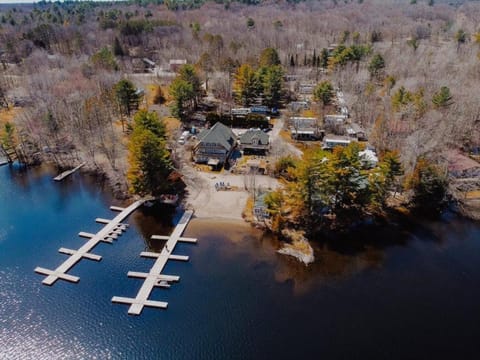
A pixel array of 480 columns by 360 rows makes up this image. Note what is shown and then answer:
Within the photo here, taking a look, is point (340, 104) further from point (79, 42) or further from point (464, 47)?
point (79, 42)

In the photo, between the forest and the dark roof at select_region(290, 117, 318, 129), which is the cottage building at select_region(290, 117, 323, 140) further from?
the forest

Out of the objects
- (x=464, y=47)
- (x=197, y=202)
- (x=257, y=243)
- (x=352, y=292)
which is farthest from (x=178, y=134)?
(x=464, y=47)

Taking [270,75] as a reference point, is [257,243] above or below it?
below

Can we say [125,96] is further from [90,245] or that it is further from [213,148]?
[90,245]

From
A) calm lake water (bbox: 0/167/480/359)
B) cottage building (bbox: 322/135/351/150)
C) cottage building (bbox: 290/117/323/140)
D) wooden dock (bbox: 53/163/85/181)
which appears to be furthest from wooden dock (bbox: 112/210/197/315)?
cottage building (bbox: 290/117/323/140)

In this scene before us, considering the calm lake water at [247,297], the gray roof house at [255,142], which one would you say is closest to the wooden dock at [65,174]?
the calm lake water at [247,297]

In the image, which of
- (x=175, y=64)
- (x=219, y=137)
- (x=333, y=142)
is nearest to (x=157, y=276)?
(x=219, y=137)

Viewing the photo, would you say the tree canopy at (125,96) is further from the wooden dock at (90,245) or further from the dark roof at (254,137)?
the wooden dock at (90,245)
